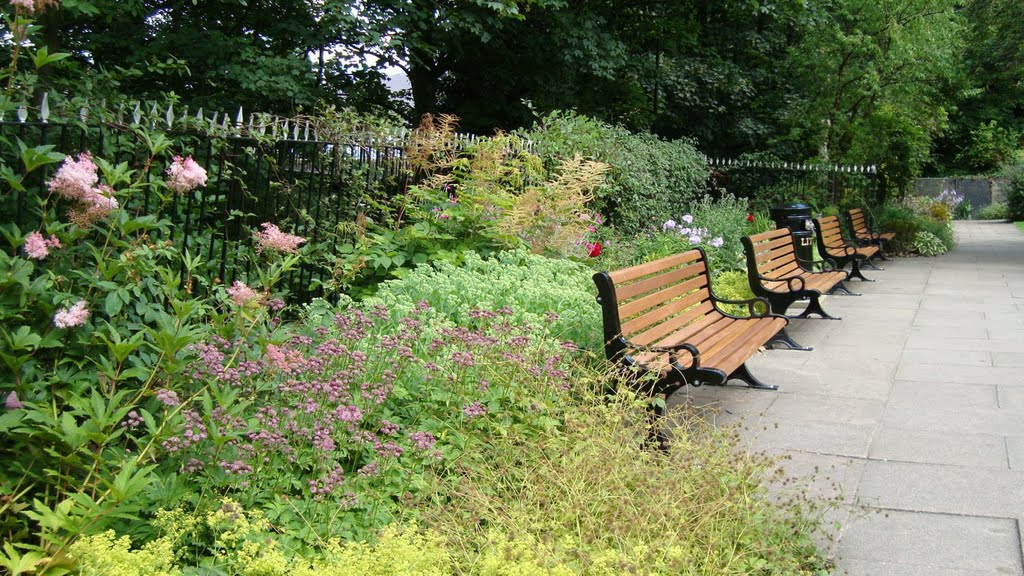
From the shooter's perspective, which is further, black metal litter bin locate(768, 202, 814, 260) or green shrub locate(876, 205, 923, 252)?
green shrub locate(876, 205, 923, 252)

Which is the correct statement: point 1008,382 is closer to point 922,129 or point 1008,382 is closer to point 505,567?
point 505,567

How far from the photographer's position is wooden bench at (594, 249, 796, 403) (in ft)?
16.2

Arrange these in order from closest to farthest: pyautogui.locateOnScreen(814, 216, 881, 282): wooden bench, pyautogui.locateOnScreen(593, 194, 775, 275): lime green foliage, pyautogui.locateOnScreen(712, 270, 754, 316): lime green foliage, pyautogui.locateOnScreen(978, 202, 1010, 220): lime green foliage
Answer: pyautogui.locateOnScreen(712, 270, 754, 316): lime green foliage, pyautogui.locateOnScreen(593, 194, 775, 275): lime green foliage, pyautogui.locateOnScreen(814, 216, 881, 282): wooden bench, pyautogui.locateOnScreen(978, 202, 1010, 220): lime green foliage

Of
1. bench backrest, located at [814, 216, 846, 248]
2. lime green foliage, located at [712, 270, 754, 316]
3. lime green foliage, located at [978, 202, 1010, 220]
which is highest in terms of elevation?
lime green foliage, located at [978, 202, 1010, 220]

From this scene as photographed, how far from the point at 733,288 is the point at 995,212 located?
2923 centimetres

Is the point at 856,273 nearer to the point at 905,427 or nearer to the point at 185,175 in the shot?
the point at 905,427

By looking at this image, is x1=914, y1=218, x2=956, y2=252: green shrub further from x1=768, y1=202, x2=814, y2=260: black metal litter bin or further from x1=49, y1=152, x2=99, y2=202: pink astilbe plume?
x1=49, y1=152, x2=99, y2=202: pink astilbe plume

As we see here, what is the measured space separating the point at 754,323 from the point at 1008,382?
6.34 feet

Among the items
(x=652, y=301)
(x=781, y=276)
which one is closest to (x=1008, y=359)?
(x=781, y=276)

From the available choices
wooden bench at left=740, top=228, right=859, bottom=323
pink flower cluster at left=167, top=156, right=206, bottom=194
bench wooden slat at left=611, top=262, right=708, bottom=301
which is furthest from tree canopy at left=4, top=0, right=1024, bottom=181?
wooden bench at left=740, top=228, right=859, bottom=323

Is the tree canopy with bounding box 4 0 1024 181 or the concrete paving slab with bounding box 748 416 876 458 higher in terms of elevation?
the tree canopy with bounding box 4 0 1024 181

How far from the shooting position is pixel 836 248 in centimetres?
1225

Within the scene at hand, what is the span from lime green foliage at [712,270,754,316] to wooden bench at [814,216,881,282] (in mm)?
1698

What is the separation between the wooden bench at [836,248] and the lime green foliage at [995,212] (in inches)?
929
